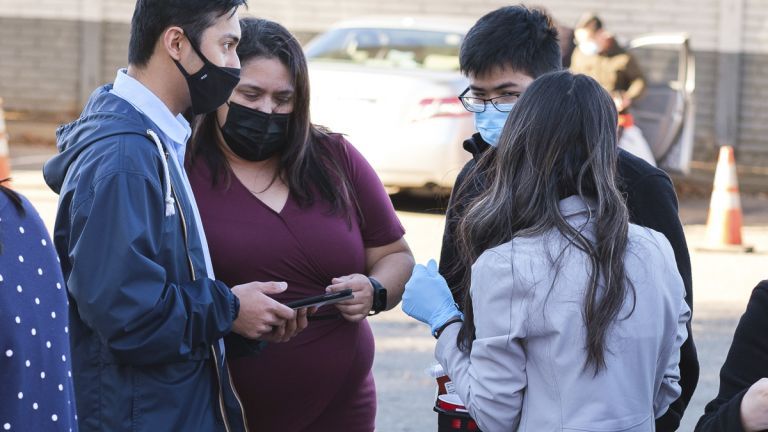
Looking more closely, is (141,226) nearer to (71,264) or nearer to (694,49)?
(71,264)

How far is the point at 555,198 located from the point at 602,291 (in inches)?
8.9

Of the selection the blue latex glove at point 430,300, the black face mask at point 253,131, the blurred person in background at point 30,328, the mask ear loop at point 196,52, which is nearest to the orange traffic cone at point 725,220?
the black face mask at point 253,131

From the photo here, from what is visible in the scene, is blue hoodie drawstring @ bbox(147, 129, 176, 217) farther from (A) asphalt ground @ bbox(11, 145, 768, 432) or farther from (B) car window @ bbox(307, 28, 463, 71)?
(B) car window @ bbox(307, 28, 463, 71)

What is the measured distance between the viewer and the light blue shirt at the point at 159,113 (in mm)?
2801

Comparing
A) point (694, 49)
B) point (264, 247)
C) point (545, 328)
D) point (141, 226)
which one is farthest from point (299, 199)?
point (694, 49)

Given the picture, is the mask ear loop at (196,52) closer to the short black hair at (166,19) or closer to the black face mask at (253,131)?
the short black hair at (166,19)

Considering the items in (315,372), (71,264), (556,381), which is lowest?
(315,372)

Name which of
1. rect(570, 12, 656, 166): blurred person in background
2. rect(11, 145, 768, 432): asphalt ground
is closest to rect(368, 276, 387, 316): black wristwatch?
rect(11, 145, 768, 432): asphalt ground

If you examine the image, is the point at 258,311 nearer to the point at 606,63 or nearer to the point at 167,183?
the point at 167,183

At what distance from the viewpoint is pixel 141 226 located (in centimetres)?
263

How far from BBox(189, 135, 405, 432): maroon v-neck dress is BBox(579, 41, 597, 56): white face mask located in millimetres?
8614

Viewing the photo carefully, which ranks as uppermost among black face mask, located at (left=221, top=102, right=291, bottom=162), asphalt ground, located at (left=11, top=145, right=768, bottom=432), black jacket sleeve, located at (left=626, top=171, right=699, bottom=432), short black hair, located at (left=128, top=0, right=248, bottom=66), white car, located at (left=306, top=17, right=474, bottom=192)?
short black hair, located at (left=128, top=0, right=248, bottom=66)

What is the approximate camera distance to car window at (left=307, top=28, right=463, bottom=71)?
36.7ft

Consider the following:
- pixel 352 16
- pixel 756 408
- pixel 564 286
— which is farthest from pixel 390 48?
pixel 756 408
